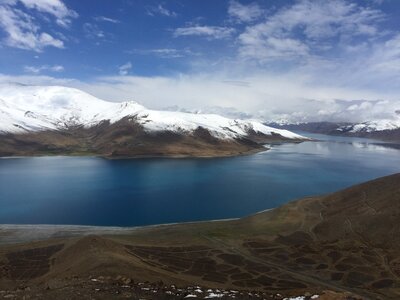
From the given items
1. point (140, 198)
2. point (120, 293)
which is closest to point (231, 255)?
point (120, 293)

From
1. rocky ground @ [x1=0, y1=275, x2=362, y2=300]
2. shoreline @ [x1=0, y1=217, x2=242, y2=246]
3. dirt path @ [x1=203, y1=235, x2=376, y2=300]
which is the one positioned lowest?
dirt path @ [x1=203, y1=235, x2=376, y2=300]

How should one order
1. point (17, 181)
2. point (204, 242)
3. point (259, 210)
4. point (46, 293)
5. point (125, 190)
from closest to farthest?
1. point (46, 293)
2. point (204, 242)
3. point (259, 210)
4. point (125, 190)
5. point (17, 181)

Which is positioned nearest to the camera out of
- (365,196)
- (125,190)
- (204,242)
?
(204,242)

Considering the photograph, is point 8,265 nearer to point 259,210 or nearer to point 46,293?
point 46,293

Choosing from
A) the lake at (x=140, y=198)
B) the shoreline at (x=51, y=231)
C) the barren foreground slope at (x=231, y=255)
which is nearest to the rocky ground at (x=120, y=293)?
the barren foreground slope at (x=231, y=255)

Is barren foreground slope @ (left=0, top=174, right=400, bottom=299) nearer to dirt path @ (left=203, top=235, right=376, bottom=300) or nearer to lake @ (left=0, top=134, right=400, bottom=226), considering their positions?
dirt path @ (left=203, top=235, right=376, bottom=300)

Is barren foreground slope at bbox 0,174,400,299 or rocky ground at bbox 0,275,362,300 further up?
rocky ground at bbox 0,275,362,300

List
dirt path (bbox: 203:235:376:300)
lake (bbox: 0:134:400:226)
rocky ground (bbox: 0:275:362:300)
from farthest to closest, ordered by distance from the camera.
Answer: lake (bbox: 0:134:400:226)
dirt path (bbox: 203:235:376:300)
rocky ground (bbox: 0:275:362:300)

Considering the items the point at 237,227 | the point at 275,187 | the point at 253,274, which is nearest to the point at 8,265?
the point at 253,274

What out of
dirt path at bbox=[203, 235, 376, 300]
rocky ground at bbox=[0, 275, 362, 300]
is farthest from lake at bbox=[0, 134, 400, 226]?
rocky ground at bbox=[0, 275, 362, 300]
